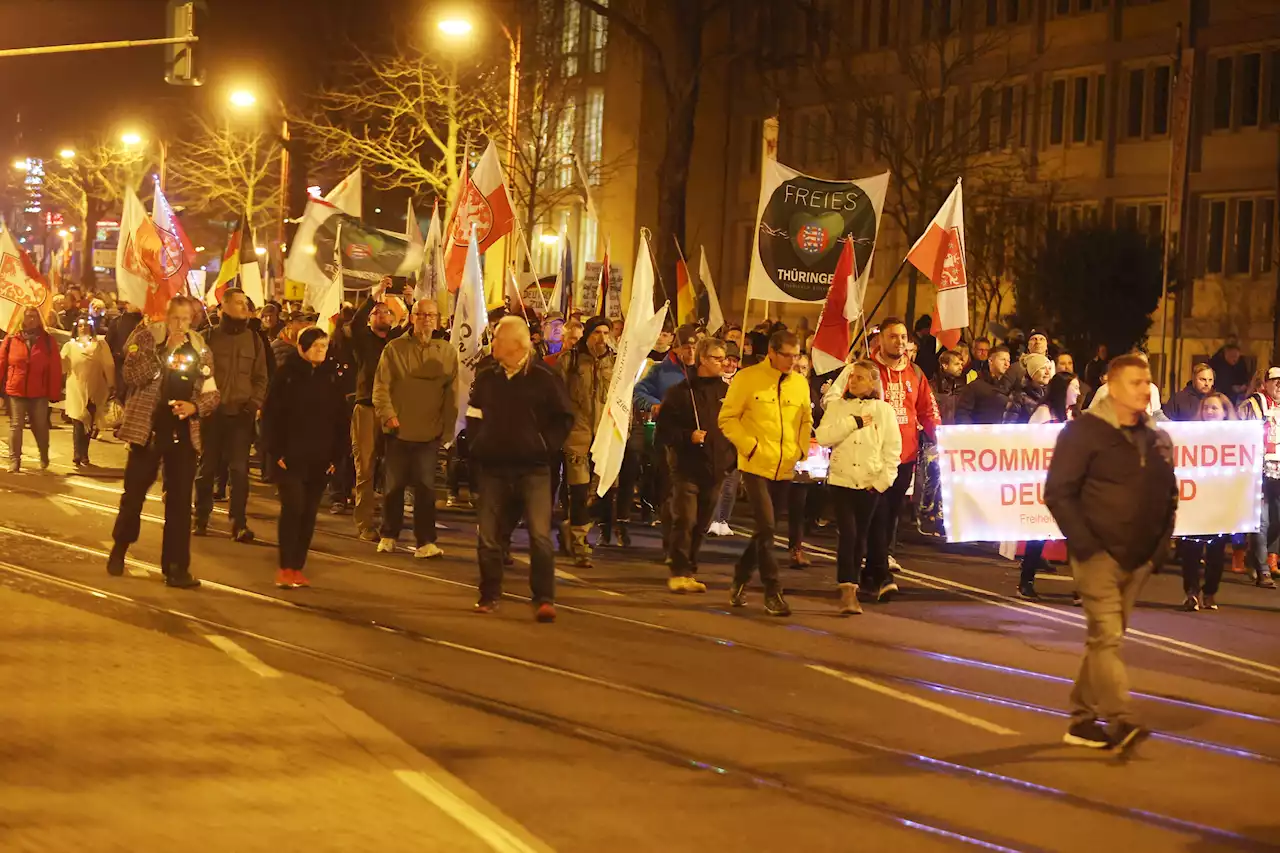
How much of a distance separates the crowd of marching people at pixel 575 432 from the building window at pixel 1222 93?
25714 mm

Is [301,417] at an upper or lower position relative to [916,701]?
upper

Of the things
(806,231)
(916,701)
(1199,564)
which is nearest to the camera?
(916,701)

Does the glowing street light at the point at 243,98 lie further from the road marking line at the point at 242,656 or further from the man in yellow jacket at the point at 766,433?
the road marking line at the point at 242,656

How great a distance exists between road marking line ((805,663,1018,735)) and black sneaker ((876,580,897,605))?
9.44ft

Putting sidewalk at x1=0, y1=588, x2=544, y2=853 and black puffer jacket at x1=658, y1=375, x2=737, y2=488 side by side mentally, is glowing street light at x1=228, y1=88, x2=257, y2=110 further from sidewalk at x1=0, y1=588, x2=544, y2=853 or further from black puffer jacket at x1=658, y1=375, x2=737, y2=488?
sidewalk at x1=0, y1=588, x2=544, y2=853

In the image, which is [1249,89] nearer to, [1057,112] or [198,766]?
[1057,112]

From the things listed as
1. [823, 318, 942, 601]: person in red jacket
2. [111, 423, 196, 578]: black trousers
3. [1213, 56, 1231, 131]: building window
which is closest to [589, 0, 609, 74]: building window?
[1213, 56, 1231, 131]: building window

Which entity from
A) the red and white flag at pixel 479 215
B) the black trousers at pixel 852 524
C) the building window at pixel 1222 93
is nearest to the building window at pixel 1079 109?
the building window at pixel 1222 93

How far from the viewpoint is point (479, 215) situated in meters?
19.2

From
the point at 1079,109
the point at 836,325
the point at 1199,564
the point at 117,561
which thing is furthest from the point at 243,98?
the point at 1199,564

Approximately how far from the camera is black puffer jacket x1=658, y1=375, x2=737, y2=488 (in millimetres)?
12891

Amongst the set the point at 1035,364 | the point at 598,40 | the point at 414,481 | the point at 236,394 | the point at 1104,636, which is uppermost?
the point at 598,40

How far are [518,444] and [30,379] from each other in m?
10.1

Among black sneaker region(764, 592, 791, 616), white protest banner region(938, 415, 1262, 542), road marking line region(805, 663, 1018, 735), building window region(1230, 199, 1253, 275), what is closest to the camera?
road marking line region(805, 663, 1018, 735)
